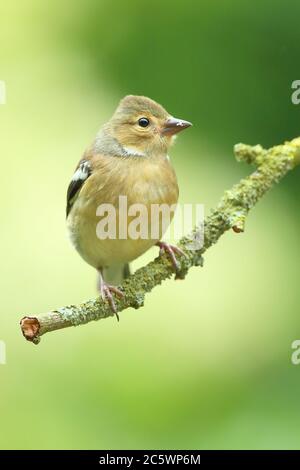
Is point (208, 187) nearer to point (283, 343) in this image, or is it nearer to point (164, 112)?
point (164, 112)

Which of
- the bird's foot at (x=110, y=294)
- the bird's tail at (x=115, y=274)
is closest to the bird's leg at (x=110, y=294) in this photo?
the bird's foot at (x=110, y=294)

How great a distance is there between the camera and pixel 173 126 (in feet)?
10.5

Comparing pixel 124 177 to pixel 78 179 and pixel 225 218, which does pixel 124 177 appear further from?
pixel 225 218

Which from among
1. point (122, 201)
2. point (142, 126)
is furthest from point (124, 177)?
point (142, 126)

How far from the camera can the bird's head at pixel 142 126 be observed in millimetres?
3270

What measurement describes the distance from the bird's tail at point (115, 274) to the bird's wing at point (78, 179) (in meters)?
0.37

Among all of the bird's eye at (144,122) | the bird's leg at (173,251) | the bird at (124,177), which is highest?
the bird's eye at (144,122)

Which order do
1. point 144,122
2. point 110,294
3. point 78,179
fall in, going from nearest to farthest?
1. point 110,294
2. point 144,122
3. point 78,179

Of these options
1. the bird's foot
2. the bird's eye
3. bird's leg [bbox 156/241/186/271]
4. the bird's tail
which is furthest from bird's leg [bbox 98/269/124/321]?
the bird's eye

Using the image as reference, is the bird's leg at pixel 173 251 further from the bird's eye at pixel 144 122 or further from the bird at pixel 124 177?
the bird's eye at pixel 144 122

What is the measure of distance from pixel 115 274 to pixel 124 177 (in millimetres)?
624

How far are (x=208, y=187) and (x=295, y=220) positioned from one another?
630mm

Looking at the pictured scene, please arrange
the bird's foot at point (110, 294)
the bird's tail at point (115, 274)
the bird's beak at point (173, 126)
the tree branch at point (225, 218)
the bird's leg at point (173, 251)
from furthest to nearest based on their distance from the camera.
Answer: the bird's tail at point (115, 274) < the bird's beak at point (173, 126) < the bird's leg at point (173, 251) < the tree branch at point (225, 218) < the bird's foot at point (110, 294)
